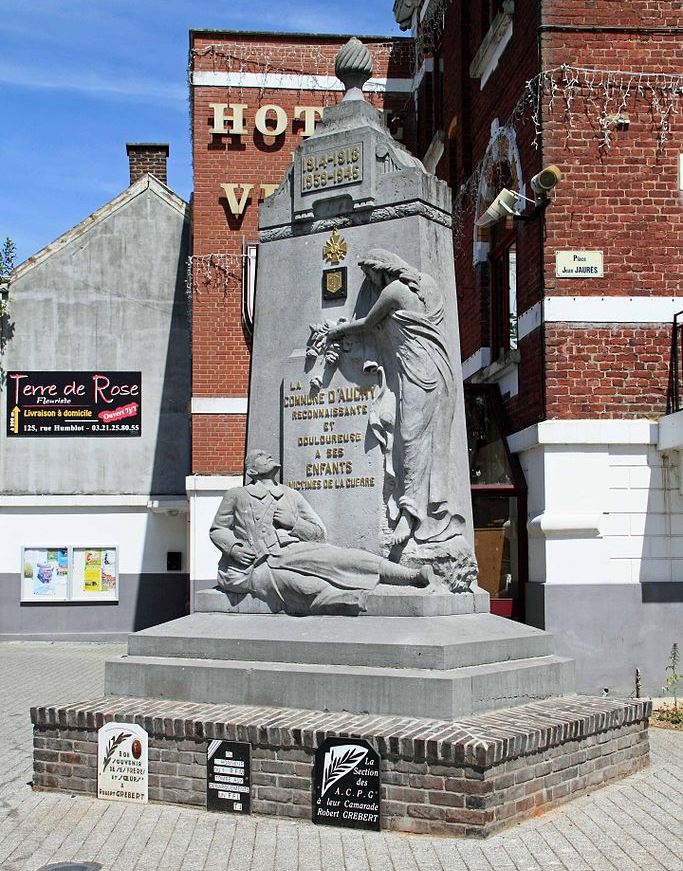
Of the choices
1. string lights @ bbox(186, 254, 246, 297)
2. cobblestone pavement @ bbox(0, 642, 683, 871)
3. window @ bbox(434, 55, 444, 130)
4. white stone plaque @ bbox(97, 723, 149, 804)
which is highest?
window @ bbox(434, 55, 444, 130)

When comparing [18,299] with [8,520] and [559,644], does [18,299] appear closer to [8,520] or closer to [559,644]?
[8,520]

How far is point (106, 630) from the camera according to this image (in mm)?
23797

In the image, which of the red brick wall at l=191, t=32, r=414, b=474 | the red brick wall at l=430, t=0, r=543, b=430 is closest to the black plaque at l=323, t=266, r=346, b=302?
the red brick wall at l=430, t=0, r=543, b=430

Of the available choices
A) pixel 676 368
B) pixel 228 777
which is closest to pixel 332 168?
pixel 228 777

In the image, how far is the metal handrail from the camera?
14203mm

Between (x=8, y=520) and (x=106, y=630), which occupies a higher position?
(x=8, y=520)

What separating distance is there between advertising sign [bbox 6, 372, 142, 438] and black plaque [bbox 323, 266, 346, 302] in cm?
1593

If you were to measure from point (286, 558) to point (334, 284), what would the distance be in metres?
2.15

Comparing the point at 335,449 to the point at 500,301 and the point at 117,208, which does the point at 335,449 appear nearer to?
the point at 500,301

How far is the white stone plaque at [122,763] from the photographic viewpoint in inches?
308

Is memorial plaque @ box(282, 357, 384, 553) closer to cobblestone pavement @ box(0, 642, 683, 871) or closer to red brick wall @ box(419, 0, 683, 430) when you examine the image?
cobblestone pavement @ box(0, 642, 683, 871)

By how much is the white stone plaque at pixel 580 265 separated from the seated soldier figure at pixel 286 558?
6.37 metres

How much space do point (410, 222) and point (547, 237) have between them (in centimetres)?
579

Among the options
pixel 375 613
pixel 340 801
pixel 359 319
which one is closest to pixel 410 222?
pixel 359 319
